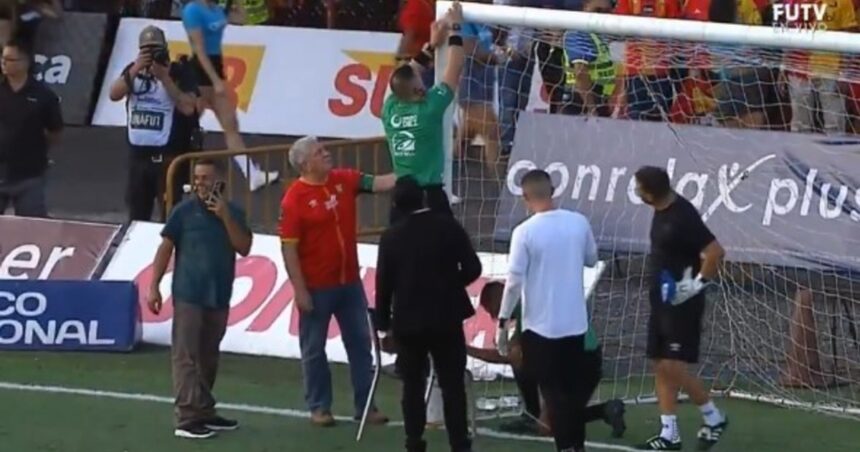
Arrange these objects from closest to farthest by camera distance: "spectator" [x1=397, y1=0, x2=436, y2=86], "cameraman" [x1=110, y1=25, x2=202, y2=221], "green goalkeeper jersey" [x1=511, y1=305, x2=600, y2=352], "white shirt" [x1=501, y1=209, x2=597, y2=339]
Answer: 1. "white shirt" [x1=501, y1=209, x2=597, y2=339]
2. "green goalkeeper jersey" [x1=511, y1=305, x2=600, y2=352]
3. "cameraman" [x1=110, y1=25, x2=202, y2=221]
4. "spectator" [x1=397, y1=0, x2=436, y2=86]

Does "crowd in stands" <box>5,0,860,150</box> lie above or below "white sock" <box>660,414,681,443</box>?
above

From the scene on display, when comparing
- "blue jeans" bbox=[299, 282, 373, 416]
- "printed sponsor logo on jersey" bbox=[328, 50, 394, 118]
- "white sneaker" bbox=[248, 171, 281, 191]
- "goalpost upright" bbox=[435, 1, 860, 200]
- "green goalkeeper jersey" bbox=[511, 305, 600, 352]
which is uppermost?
"goalpost upright" bbox=[435, 1, 860, 200]

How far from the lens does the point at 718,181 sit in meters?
14.8

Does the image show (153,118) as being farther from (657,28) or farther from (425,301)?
(425,301)

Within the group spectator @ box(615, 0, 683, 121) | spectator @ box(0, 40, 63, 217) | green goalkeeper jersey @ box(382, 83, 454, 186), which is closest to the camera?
green goalkeeper jersey @ box(382, 83, 454, 186)

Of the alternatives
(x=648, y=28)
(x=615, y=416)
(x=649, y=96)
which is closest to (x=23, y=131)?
(x=649, y=96)

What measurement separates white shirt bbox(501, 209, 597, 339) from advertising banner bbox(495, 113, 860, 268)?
3.06 meters

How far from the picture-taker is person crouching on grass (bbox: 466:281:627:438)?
12.4 m

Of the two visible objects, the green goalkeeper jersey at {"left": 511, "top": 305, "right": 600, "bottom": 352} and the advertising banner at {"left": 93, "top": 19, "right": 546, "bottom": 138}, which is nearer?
the green goalkeeper jersey at {"left": 511, "top": 305, "right": 600, "bottom": 352}

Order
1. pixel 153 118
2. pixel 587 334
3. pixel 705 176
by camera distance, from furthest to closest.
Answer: pixel 153 118 < pixel 705 176 < pixel 587 334

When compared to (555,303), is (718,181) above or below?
above

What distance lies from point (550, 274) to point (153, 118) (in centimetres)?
619

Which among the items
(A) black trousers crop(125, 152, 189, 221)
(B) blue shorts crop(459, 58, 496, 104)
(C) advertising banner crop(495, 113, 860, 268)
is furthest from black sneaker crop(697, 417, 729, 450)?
(A) black trousers crop(125, 152, 189, 221)

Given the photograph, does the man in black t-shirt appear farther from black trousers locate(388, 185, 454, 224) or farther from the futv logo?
the futv logo
